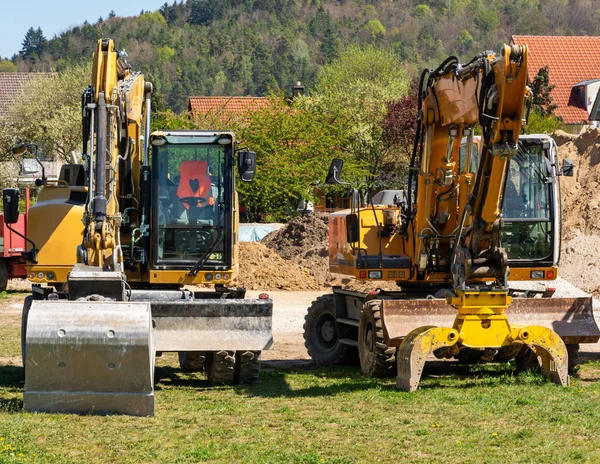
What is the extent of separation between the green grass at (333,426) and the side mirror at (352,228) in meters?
2.23

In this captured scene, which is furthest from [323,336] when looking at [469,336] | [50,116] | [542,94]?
[50,116]

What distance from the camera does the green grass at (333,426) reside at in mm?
8914

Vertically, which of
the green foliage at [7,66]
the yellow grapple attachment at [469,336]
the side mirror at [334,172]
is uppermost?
the green foliage at [7,66]

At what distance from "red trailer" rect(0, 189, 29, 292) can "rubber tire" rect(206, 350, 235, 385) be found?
48.5 ft

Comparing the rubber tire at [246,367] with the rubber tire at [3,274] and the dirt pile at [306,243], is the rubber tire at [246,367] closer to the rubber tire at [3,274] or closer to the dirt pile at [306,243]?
the rubber tire at [3,274]

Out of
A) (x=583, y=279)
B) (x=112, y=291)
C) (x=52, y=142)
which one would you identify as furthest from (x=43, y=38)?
(x=112, y=291)

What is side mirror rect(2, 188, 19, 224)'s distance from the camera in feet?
44.8

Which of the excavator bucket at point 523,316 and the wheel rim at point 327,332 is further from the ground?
the excavator bucket at point 523,316

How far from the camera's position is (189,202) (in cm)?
1341

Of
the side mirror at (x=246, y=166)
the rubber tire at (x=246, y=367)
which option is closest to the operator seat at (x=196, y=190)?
the side mirror at (x=246, y=166)

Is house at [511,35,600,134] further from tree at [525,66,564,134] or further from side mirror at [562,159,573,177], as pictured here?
side mirror at [562,159,573,177]

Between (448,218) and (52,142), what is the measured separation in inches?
1698

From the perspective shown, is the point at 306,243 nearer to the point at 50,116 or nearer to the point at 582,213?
the point at 582,213

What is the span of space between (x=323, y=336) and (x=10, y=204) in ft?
16.4
